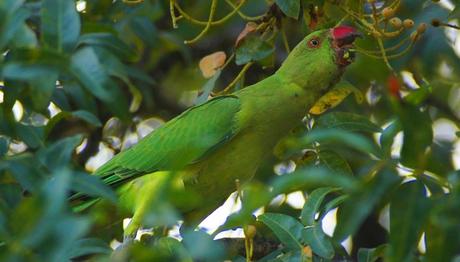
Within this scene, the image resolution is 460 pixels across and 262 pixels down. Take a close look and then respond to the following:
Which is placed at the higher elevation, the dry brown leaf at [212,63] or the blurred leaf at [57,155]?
the blurred leaf at [57,155]

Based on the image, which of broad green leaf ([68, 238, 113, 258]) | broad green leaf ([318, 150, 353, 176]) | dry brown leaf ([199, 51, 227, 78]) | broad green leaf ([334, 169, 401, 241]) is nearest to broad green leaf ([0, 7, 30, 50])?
broad green leaf ([68, 238, 113, 258])

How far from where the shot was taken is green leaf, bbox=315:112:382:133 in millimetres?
2967

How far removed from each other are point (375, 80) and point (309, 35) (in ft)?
3.69

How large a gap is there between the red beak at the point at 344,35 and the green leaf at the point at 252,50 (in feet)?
0.73

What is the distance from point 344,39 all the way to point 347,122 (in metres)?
0.43

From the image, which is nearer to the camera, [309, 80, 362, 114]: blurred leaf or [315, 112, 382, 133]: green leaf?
[315, 112, 382, 133]: green leaf

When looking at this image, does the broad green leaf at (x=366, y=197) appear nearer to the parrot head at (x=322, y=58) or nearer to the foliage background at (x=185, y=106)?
the foliage background at (x=185, y=106)

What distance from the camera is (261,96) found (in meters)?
3.55

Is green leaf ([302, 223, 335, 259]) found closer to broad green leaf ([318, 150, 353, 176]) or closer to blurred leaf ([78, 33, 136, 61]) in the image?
broad green leaf ([318, 150, 353, 176])

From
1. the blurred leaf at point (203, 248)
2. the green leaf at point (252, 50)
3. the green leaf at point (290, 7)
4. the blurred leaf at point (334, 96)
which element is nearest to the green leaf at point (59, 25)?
the blurred leaf at point (203, 248)

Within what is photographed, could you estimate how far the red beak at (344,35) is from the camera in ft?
11.2

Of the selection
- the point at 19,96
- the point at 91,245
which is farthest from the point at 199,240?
the point at 19,96

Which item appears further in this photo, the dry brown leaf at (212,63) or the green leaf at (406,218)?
the dry brown leaf at (212,63)

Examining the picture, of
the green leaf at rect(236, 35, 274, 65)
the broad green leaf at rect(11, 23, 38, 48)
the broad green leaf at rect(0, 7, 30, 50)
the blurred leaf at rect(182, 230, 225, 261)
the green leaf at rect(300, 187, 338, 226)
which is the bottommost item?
→ the green leaf at rect(236, 35, 274, 65)
